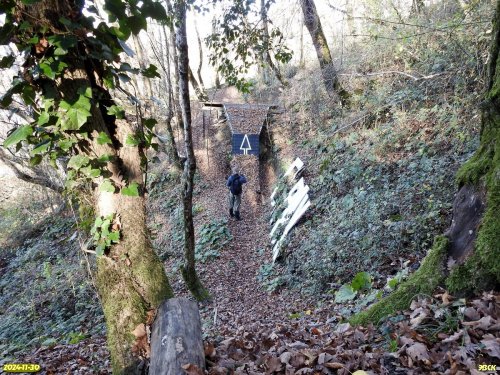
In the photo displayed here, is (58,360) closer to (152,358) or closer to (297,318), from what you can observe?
(152,358)

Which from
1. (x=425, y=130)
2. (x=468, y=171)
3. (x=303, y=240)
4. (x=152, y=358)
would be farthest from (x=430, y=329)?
(x=425, y=130)

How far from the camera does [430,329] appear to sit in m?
2.67

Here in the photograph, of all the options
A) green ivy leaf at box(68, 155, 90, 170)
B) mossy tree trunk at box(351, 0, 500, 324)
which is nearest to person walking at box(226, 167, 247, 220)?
mossy tree trunk at box(351, 0, 500, 324)

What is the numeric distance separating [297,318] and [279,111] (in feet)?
44.1

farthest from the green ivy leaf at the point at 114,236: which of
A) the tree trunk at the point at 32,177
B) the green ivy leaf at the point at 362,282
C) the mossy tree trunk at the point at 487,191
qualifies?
the tree trunk at the point at 32,177

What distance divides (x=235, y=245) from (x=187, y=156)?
4.49 meters

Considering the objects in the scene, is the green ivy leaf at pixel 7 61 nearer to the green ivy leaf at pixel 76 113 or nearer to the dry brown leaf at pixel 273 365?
the green ivy leaf at pixel 76 113

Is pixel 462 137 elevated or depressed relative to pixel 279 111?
depressed

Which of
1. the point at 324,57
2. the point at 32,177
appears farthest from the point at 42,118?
the point at 32,177

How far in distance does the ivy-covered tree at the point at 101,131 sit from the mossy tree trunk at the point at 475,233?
7.20ft

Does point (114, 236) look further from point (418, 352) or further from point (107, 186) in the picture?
point (418, 352)

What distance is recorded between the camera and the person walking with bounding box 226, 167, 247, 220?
11.8 m

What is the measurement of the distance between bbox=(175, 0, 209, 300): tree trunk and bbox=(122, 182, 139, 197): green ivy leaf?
3903mm

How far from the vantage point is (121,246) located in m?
2.94
